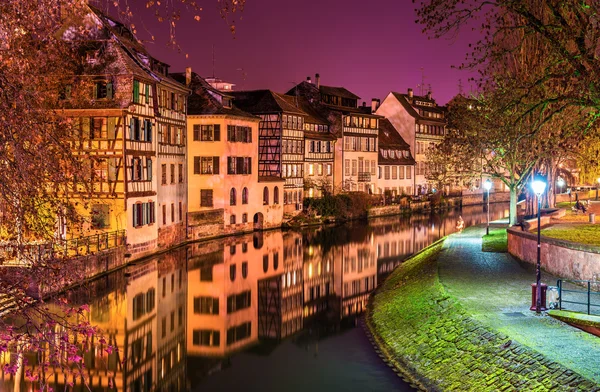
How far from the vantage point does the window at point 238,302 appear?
3284cm

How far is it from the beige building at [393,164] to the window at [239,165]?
29.0 metres

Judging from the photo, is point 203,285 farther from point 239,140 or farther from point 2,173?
point 2,173

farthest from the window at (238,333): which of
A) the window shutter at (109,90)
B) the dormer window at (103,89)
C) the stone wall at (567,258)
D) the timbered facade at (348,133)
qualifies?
the timbered facade at (348,133)

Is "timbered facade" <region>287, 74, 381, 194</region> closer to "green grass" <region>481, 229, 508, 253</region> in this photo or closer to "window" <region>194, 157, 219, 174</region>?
"window" <region>194, 157, 219, 174</region>

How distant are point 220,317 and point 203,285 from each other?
606 centimetres

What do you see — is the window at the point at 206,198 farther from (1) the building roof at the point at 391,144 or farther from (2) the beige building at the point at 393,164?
(1) the building roof at the point at 391,144

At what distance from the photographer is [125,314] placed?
29.3m

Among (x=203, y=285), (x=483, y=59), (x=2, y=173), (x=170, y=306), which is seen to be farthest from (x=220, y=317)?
(x=2, y=173)

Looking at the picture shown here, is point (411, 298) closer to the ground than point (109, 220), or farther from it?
closer to the ground

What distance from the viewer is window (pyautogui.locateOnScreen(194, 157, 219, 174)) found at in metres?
54.7

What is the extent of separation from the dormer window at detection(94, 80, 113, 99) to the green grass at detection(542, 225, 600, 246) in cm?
2343

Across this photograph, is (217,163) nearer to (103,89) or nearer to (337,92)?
(103,89)

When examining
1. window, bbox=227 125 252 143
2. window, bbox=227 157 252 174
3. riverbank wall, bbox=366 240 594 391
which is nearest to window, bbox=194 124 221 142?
window, bbox=227 125 252 143

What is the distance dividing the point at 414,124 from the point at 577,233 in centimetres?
6264
